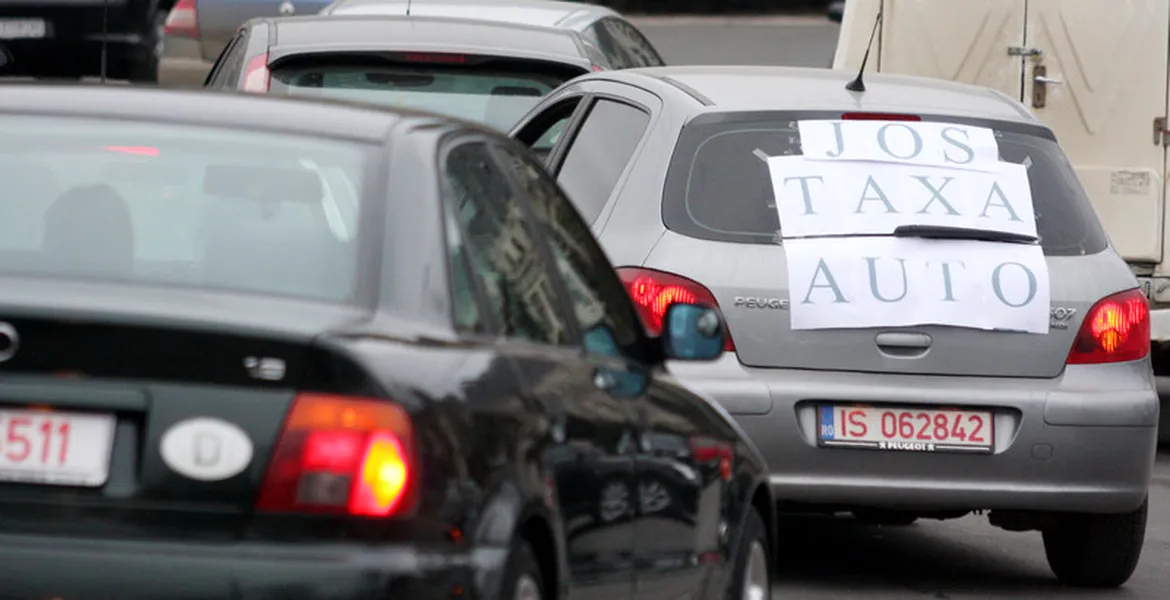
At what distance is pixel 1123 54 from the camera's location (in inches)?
515

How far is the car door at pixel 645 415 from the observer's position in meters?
5.56

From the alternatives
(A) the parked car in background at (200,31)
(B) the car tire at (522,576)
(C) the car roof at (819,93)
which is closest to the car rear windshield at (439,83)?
(C) the car roof at (819,93)

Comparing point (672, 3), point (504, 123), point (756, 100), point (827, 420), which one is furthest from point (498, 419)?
point (672, 3)

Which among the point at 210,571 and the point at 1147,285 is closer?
the point at 210,571

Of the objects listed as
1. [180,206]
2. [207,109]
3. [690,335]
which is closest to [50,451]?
[180,206]

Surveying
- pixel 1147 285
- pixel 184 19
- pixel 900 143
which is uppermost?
pixel 900 143

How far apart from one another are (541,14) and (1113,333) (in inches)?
220

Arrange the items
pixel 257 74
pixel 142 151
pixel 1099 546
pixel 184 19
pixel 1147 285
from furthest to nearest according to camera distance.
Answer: pixel 184 19 → pixel 1147 285 → pixel 257 74 → pixel 1099 546 → pixel 142 151

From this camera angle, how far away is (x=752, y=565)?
649cm

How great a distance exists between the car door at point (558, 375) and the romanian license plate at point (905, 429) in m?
2.48

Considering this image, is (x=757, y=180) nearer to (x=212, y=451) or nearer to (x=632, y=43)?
(x=212, y=451)

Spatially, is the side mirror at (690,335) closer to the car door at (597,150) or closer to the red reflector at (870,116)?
the car door at (597,150)

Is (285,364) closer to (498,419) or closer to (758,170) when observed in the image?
(498,419)

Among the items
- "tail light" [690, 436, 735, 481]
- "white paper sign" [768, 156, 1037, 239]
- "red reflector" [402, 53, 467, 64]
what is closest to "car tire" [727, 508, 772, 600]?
"tail light" [690, 436, 735, 481]
